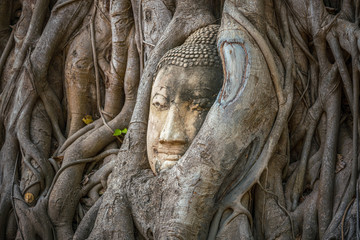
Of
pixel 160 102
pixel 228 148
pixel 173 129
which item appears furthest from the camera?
pixel 160 102

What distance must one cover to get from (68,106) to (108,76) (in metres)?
0.53

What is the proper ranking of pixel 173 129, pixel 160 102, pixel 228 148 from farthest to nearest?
pixel 160 102 < pixel 173 129 < pixel 228 148

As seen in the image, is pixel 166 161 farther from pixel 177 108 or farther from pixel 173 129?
pixel 177 108

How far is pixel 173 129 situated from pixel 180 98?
23 centimetres

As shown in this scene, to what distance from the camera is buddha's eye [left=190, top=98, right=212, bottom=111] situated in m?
3.67

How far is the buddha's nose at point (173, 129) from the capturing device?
361 cm

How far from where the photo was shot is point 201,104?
12.1ft

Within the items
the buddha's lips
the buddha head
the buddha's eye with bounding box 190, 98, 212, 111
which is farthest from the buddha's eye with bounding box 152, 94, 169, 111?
the buddha's lips

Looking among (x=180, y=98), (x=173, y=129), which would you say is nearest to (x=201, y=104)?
(x=180, y=98)

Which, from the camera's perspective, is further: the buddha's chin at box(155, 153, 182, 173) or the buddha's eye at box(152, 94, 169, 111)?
the buddha's eye at box(152, 94, 169, 111)

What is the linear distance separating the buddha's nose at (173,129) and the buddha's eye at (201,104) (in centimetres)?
11

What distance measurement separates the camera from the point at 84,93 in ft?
16.7

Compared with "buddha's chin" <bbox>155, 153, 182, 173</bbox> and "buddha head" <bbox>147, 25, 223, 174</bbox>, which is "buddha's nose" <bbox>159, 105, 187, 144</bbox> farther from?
"buddha's chin" <bbox>155, 153, 182, 173</bbox>

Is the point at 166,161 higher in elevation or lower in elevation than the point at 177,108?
lower
